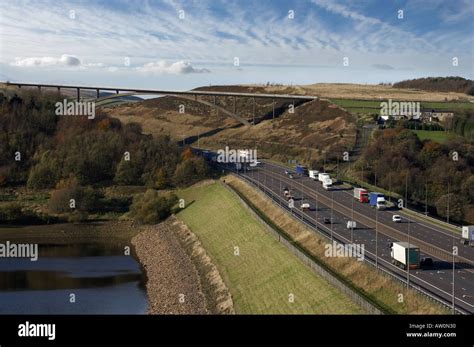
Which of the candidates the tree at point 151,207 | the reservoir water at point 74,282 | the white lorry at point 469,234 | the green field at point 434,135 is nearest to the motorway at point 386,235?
the white lorry at point 469,234

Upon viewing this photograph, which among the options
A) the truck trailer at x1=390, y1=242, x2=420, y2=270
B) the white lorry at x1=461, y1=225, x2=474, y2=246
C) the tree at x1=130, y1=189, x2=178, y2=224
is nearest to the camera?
the truck trailer at x1=390, y1=242, x2=420, y2=270

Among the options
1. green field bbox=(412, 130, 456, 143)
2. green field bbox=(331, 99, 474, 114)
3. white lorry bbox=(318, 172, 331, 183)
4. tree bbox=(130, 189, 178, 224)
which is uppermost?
green field bbox=(331, 99, 474, 114)

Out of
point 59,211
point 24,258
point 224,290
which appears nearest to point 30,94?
point 59,211

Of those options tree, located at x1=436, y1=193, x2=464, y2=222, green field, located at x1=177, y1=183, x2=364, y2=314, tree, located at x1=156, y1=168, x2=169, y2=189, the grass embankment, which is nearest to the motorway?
the grass embankment

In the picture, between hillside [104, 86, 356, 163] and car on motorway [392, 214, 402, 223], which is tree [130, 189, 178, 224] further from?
car on motorway [392, 214, 402, 223]

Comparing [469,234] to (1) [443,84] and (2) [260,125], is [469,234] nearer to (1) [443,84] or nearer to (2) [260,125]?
(2) [260,125]
